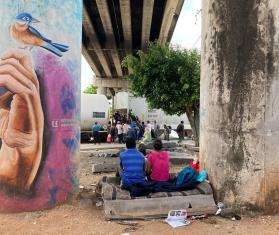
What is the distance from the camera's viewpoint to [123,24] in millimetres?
29125

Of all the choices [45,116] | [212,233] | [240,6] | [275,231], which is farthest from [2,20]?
[275,231]

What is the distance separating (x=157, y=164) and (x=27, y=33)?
3.41 meters

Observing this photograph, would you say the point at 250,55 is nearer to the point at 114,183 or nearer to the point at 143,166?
the point at 143,166

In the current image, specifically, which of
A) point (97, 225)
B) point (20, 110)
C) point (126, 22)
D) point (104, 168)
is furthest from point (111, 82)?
point (97, 225)

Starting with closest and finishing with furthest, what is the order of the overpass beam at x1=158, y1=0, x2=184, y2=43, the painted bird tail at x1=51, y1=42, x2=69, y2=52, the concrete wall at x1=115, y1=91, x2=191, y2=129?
1. the painted bird tail at x1=51, y1=42, x2=69, y2=52
2. the overpass beam at x1=158, y1=0, x2=184, y2=43
3. the concrete wall at x1=115, y1=91, x2=191, y2=129

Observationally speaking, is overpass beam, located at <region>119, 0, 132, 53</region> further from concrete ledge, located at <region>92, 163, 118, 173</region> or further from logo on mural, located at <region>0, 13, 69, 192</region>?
logo on mural, located at <region>0, 13, 69, 192</region>

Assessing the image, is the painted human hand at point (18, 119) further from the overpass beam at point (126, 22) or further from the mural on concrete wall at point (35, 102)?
the overpass beam at point (126, 22)

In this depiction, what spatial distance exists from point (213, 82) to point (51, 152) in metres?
3.25

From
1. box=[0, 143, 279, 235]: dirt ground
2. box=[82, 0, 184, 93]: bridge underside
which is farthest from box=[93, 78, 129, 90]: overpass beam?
box=[0, 143, 279, 235]: dirt ground

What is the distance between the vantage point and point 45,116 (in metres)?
7.91

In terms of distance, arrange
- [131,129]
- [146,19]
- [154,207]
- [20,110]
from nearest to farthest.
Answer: [154,207] → [20,110] → [131,129] → [146,19]

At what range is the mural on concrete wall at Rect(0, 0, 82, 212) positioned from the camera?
771 cm

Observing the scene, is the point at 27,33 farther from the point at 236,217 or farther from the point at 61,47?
the point at 236,217

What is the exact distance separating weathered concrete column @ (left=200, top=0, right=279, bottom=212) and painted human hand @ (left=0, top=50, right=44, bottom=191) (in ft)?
10.9
